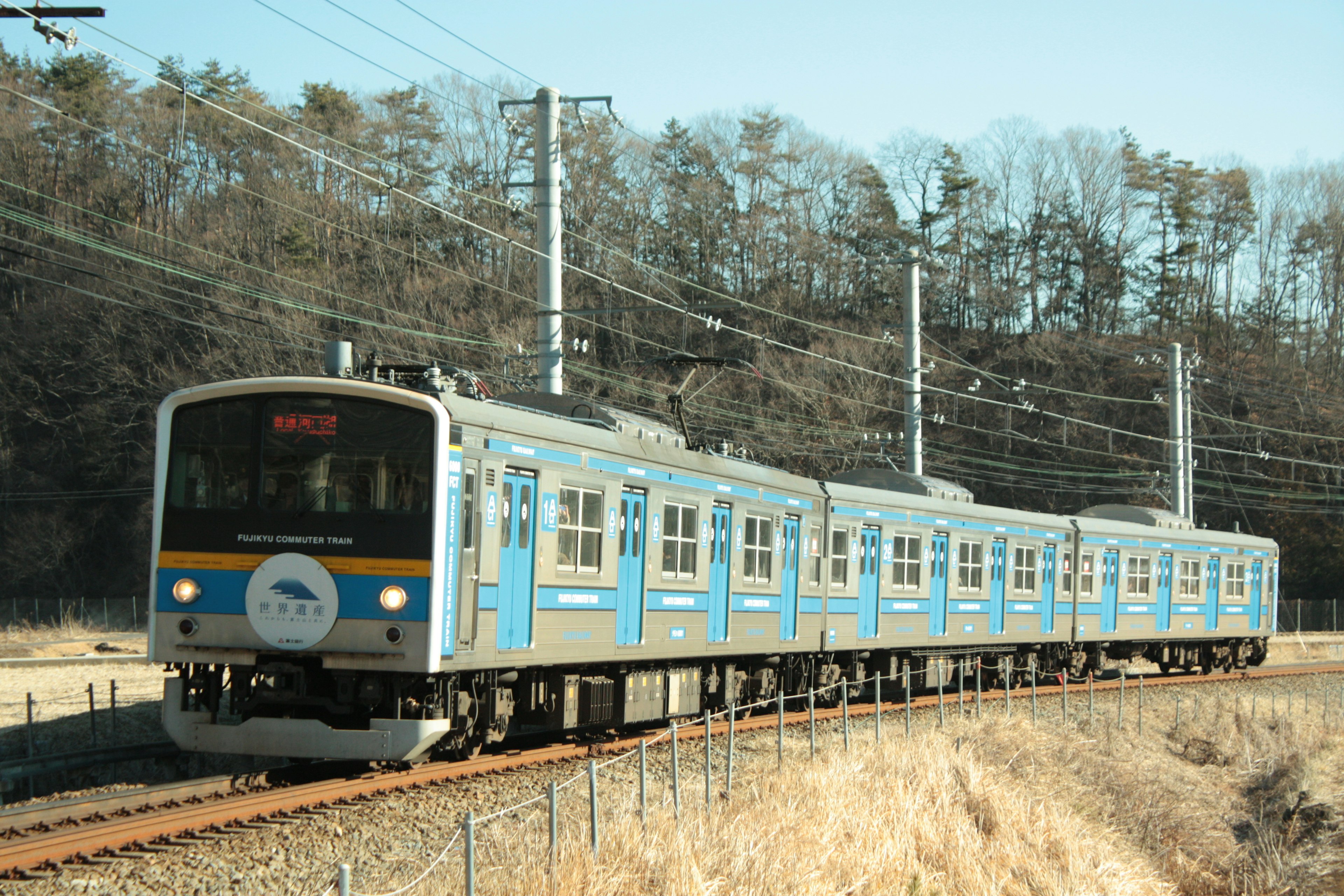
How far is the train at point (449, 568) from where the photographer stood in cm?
998

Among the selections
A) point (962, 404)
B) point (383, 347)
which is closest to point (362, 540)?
point (383, 347)

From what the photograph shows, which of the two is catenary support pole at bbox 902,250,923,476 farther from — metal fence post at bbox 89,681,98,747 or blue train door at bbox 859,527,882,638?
metal fence post at bbox 89,681,98,747

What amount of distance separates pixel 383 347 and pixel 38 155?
58.9 feet

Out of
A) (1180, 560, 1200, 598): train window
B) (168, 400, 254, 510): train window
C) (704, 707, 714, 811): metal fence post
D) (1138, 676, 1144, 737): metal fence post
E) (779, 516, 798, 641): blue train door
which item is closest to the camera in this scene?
(704, 707, 714, 811): metal fence post

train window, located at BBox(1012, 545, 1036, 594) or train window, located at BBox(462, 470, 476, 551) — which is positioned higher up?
train window, located at BBox(462, 470, 476, 551)

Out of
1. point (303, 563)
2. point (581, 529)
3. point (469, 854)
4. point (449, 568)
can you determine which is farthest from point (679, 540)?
point (469, 854)

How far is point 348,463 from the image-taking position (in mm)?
10195

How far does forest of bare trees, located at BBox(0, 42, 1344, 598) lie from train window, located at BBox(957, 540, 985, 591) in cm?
1663

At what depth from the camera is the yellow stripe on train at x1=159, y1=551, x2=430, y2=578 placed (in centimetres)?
991

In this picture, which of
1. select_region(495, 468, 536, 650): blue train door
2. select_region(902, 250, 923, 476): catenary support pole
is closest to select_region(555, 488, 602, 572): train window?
select_region(495, 468, 536, 650): blue train door

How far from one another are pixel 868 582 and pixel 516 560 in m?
9.09

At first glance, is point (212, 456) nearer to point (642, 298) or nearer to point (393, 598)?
point (393, 598)

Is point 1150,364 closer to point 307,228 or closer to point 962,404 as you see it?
point 962,404

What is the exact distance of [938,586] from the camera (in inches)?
818
